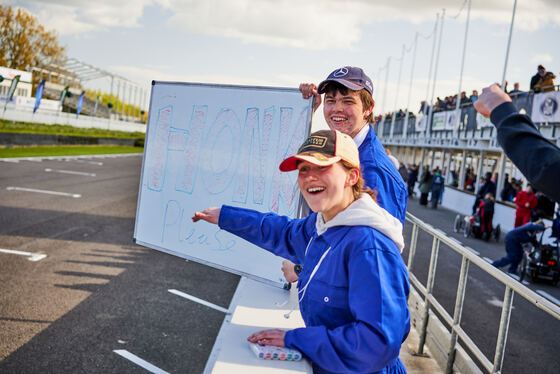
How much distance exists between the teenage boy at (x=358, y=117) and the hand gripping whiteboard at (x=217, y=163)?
44 cm

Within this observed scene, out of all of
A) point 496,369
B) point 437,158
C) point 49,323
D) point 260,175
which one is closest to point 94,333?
point 49,323

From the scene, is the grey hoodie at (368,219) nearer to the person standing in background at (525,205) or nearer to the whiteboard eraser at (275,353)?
the whiteboard eraser at (275,353)

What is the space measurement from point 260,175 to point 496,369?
2040 millimetres

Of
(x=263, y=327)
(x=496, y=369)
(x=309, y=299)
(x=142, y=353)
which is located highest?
(x=309, y=299)

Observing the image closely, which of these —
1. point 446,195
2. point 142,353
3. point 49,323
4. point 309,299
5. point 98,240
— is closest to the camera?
point 309,299

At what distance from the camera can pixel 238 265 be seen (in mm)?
3635

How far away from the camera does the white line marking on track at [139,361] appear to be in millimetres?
4785

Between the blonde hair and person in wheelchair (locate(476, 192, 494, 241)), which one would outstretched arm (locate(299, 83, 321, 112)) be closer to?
the blonde hair

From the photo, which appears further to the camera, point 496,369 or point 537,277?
point 537,277

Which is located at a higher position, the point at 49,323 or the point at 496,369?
the point at 496,369

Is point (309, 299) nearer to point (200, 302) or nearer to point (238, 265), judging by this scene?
point (238, 265)

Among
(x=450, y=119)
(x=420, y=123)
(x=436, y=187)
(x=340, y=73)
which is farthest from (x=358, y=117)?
(x=420, y=123)

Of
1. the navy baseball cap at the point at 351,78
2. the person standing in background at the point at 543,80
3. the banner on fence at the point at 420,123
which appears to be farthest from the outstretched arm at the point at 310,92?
the banner on fence at the point at 420,123

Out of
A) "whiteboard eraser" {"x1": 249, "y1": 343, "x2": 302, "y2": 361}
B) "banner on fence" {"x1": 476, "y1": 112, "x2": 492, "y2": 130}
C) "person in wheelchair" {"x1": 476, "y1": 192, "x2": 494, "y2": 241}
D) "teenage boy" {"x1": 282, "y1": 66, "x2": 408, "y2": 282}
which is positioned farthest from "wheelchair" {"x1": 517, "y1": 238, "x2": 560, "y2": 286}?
"banner on fence" {"x1": 476, "y1": 112, "x2": 492, "y2": 130}
